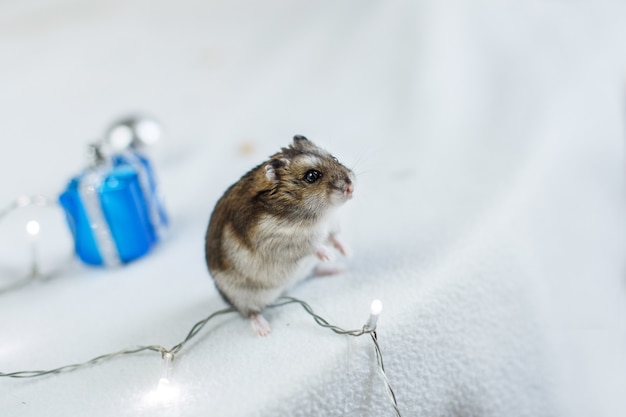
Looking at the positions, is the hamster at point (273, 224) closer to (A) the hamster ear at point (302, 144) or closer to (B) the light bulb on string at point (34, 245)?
Answer: (A) the hamster ear at point (302, 144)

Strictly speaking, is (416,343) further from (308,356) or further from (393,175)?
(393,175)

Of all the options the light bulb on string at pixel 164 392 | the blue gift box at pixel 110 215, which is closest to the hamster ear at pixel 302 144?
the light bulb on string at pixel 164 392

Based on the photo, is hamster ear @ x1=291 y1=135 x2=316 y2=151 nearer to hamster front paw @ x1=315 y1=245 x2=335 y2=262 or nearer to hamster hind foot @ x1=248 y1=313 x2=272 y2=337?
hamster front paw @ x1=315 y1=245 x2=335 y2=262

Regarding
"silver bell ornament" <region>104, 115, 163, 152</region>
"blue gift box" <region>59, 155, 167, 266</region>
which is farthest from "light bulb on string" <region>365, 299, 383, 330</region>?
"silver bell ornament" <region>104, 115, 163, 152</region>

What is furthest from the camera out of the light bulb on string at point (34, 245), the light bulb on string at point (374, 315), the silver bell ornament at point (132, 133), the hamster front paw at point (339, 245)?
the silver bell ornament at point (132, 133)

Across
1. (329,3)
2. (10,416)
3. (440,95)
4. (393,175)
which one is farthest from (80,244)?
(329,3)

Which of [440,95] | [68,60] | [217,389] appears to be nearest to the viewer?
[217,389]
